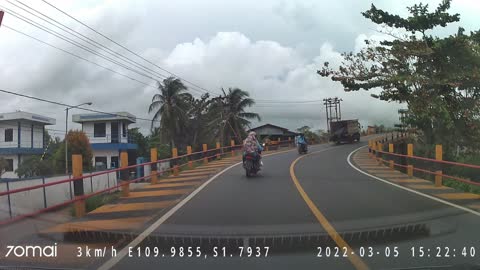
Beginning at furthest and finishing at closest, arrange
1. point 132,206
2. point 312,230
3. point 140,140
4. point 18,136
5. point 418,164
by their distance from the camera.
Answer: point 140,140 → point 18,136 → point 418,164 → point 132,206 → point 312,230

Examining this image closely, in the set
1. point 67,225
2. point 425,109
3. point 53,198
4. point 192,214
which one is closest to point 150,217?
point 192,214

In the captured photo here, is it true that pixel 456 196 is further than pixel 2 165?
No

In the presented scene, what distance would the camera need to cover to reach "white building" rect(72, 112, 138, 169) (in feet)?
190

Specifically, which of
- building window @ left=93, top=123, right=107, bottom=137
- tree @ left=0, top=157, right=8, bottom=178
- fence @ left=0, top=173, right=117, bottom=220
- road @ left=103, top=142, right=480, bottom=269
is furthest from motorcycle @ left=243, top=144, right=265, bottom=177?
building window @ left=93, top=123, right=107, bottom=137

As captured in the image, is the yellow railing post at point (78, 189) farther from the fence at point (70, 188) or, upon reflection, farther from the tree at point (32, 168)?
the tree at point (32, 168)

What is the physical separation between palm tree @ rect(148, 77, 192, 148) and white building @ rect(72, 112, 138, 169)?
700cm

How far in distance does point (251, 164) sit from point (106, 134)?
1658 inches

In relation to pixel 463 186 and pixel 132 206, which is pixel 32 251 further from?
pixel 463 186

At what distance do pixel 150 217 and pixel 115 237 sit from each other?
2.08 metres

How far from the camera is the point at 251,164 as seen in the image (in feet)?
63.7

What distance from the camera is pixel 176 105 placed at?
5209cm

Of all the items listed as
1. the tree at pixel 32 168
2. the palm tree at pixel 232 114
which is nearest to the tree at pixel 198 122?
the palm tree at pixel 232 114

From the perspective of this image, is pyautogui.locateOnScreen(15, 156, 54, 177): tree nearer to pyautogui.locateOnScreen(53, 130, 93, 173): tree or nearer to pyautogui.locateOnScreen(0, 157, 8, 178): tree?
pyautogui.locateOnScreen(0, 157, 8, 178): tree

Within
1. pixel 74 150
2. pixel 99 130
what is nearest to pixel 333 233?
pixel 74 150
